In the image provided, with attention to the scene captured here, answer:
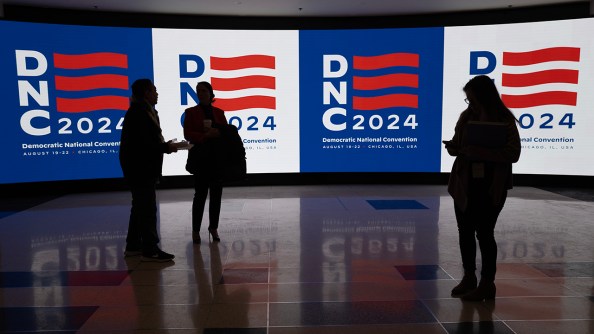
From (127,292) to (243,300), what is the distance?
2.90ft

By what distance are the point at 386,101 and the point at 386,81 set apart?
14.6 inches

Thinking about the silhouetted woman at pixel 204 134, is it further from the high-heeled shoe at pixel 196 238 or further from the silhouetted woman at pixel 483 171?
the silhouetted woman at pixel 483 171

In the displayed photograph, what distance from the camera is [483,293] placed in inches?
125

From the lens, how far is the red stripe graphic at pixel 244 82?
8.68 m

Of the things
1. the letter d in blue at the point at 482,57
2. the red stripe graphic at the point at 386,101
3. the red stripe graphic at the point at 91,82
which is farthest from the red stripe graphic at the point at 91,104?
the letter d in blue at the point at 482,57

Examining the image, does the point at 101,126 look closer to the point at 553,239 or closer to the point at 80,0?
the point at 80,0

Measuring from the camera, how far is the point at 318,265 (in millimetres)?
4090

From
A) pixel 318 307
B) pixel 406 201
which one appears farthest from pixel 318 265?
pixel 406 201

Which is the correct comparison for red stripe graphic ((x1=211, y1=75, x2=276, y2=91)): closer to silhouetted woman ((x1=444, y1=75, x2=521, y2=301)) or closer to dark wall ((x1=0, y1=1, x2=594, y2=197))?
dark wall ((x1=0, y1=1, x2=594, y2=197))

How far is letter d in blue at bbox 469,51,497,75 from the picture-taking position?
28.0ft

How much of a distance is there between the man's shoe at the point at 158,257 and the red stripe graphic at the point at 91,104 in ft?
15.6

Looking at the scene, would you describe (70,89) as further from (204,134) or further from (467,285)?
(467,285)

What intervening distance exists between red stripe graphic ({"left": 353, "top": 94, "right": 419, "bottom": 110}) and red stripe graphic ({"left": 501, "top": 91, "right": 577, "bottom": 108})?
1625 millimetres

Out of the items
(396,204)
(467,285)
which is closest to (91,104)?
(396,204)
